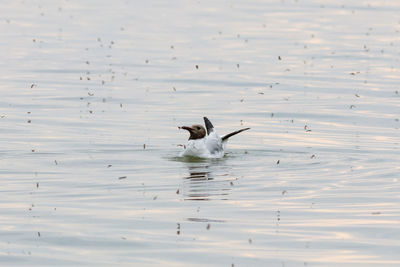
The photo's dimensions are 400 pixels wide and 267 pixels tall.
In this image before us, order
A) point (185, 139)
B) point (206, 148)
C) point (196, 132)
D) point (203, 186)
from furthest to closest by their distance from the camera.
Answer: point (185, 139) → point (196, 132) → point (206, 148) → point (203, 186)

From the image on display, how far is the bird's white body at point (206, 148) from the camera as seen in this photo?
68.6 feet

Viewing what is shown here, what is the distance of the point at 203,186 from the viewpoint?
1773cm

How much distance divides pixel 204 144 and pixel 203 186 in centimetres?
354

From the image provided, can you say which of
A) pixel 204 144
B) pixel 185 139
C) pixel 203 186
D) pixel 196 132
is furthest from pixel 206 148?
pixel 203 186

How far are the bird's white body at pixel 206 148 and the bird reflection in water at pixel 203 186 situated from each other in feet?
3.68

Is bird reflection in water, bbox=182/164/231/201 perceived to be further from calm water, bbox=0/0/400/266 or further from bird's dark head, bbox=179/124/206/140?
bird's dark head, bbox=179/124/206/140

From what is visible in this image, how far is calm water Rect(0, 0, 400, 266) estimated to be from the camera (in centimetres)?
1361

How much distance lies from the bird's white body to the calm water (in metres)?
0.31

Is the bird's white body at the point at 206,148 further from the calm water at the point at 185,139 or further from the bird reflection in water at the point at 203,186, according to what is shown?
the bird reflection in water at the point at 203,186

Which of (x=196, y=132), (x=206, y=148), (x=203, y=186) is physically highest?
(x=196, y=132)

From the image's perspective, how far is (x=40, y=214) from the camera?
15000mm

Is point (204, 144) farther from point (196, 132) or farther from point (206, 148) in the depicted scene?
point (196, 132)

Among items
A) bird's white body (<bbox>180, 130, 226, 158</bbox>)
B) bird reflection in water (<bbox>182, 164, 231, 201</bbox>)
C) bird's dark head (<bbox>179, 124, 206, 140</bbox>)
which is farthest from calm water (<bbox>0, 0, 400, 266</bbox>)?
bird's dark head (<bbox>179, 124, 206, 140</bbox>)

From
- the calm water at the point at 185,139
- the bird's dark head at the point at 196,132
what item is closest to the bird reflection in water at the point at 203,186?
the calm water at the point at 185,139
